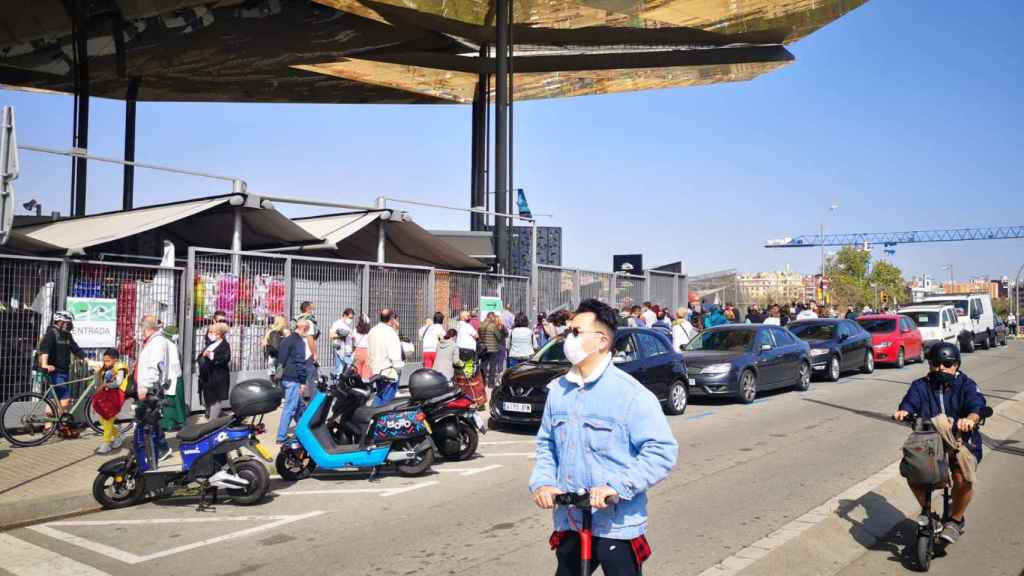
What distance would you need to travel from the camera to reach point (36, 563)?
6113 mm

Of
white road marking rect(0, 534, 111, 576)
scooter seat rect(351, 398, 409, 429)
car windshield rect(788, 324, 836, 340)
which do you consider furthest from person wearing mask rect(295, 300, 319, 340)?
car windshield rect(788, 324, 836, 340)

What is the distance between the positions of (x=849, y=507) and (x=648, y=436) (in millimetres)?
4405

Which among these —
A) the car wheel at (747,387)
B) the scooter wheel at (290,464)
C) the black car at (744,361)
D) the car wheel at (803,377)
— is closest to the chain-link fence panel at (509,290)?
the black car at (744,361)

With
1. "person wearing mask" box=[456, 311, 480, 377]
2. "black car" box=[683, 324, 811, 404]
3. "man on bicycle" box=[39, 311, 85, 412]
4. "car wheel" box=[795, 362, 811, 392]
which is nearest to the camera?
"man on bicycle" box=[39, 311, 85, 412]

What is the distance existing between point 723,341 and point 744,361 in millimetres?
1228

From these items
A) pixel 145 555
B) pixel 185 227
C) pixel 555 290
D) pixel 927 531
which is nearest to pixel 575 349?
pixel 927 531

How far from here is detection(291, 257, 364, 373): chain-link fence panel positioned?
14.7 metres

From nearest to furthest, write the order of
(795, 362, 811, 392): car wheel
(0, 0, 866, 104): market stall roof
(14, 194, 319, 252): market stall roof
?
(14, 194, 319, 252): market stall roof, (795, 362, 811, 392): car wheel, (0, 0, 866, 104): market stall roof

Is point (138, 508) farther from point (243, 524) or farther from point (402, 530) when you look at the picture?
point (402, 530)

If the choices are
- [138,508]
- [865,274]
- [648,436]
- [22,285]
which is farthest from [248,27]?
[865,274]

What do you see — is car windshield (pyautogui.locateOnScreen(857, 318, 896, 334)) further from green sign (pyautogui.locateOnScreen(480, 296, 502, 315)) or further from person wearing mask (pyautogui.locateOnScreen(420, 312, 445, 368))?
person wearing mask (pyautogui.locateOnScreen(420, 312, 445, 368))

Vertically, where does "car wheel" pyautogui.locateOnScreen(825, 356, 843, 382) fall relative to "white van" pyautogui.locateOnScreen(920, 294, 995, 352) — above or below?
below

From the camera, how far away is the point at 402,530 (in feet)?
22.6

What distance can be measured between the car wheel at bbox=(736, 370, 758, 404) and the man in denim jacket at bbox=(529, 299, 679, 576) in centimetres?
1248
